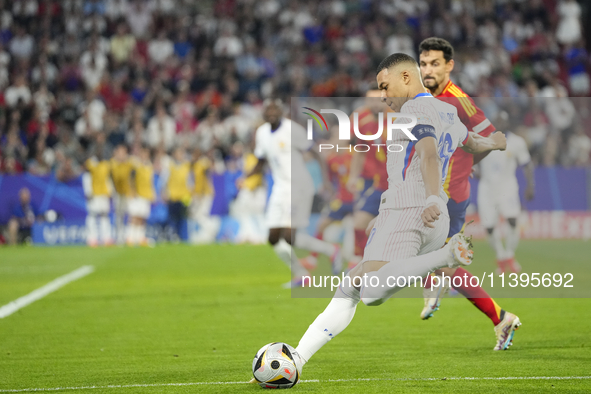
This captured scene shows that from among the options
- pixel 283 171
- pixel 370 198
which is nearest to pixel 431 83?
pixel 370 198

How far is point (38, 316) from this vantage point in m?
8.26

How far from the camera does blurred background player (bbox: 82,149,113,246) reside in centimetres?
1930

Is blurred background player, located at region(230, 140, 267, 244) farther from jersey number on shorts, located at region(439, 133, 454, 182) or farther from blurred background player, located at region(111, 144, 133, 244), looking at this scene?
jersey number on shorts, located at region(439, 133, 454, 182)

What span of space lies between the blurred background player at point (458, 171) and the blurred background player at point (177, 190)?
44.6ft

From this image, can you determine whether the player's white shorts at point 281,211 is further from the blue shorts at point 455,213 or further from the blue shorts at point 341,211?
Answer: the blue shorts at point 455,213

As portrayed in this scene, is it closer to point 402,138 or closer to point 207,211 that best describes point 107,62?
point 207,211

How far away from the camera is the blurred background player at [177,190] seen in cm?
1972

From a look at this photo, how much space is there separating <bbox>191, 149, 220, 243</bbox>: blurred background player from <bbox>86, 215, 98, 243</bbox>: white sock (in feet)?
7.49

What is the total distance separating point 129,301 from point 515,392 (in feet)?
18.8

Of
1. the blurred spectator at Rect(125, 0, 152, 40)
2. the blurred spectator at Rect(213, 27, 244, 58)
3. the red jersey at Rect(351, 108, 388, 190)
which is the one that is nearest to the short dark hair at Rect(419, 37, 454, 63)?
the red jersey at Rect(351, 108, 388, 190)

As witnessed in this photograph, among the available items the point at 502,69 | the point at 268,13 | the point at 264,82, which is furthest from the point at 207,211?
the point at 502,69

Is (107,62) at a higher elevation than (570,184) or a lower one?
higher

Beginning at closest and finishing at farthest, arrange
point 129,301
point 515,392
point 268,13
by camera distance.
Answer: point 515,392 → point 129,301 → point 268,13

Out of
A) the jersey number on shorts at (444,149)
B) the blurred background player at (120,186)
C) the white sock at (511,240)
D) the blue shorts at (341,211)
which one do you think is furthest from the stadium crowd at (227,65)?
the jersey number on shorts at (444,149)
